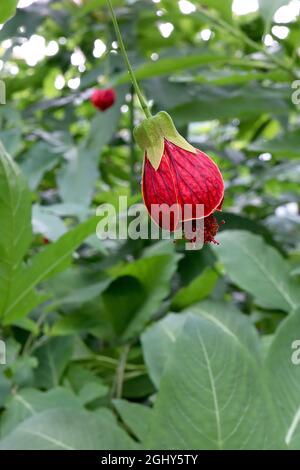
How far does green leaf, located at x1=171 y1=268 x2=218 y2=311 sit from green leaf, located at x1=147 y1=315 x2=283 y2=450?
0.28m

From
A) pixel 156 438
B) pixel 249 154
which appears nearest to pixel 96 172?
pixel 249 154

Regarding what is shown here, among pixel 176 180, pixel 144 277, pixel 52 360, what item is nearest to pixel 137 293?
pixel 144 277

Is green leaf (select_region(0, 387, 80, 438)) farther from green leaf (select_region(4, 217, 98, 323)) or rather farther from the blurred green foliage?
green leaf (select_region(4, 217, 98, 323))

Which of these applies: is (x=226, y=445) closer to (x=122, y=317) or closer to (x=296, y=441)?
(x=296, y=441)

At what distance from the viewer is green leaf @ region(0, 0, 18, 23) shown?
46 centimetres

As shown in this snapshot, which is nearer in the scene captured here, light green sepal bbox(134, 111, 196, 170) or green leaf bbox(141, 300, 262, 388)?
light green sepal bbox(134, 111, 196, 170)

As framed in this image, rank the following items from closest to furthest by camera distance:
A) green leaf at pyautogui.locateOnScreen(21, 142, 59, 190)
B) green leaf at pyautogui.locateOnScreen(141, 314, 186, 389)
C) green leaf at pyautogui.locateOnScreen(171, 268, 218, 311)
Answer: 1. green leaf at pyautogui.locateOnScreen(141, 314, 186, 389)
2. green leaf at pyautogui.locateOnScreen(171, 268, 218, 311)
3. green leaf at pyautogui.locateOnScreen(21, 142, 59, 190)

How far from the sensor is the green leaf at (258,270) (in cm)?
99

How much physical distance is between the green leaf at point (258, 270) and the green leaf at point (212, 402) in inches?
11.9

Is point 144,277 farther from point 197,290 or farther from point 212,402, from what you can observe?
point 212,402

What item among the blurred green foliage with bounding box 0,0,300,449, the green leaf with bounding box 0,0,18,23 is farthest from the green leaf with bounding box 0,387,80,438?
the green leaf with bounding box 0,0,18,23
